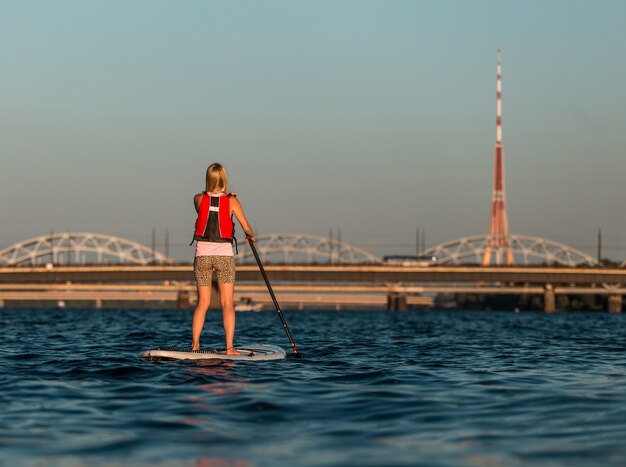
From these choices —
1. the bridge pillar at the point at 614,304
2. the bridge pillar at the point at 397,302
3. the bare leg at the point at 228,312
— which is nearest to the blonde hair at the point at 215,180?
the bare leg at the point at 228,312

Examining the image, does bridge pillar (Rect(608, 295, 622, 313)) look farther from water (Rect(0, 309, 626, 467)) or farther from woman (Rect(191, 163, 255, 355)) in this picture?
woman (Rect(191, 163, 255, 355))

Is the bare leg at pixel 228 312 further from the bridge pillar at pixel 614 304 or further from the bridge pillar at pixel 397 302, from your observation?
the bridge pillar at pixel 397 302

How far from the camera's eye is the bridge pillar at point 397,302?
176500 millimetres

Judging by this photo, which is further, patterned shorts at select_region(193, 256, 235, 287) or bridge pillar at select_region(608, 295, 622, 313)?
bridge pillar at select_region(608, 295, 622, 313)

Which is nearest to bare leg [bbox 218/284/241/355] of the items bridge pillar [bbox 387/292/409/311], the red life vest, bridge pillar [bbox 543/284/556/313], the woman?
the woman

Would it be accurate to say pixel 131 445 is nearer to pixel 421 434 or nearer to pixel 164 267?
pixel 421 434

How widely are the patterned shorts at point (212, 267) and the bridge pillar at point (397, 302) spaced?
159124 millimetres

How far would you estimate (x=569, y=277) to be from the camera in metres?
154

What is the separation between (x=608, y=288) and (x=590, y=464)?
17077cm

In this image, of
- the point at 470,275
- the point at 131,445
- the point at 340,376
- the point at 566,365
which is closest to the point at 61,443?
the point at 131,445

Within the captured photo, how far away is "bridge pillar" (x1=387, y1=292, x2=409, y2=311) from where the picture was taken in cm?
17650

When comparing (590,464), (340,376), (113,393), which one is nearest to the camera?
(590,464)

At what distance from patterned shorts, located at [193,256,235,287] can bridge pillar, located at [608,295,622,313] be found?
157756 mm

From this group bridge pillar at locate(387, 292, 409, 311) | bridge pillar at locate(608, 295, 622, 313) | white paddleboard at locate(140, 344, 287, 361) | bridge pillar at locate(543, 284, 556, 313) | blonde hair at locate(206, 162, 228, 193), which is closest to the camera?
white paddleboard at locate(140, 344, 287, 361)
